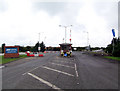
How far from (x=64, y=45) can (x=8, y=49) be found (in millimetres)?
12806

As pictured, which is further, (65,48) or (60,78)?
(65,48)

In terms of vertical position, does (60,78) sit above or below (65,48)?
below

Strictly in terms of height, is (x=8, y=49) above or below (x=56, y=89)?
above

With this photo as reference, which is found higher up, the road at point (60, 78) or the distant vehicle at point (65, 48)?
the distant vehicle at point (65, 48)

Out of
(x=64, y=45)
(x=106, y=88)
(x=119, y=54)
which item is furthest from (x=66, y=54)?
(x=106, y=88)

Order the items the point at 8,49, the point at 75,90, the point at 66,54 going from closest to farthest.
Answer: the point at 75,90
the point at 8,49
the point at 66,54

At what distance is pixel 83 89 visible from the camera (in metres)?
5.38

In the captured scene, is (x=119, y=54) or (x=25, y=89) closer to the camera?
(x=25, y=89)

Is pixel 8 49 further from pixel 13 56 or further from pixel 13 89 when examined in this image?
pixel 13 89

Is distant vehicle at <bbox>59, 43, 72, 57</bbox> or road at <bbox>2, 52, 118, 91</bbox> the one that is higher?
distant vehicle at <bbox>59, 43, 72, 57</bbox>

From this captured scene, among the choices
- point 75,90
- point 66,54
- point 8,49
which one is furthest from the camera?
point 66,54

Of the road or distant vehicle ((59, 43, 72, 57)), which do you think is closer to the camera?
the road

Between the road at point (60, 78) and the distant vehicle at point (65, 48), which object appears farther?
the distant vehicle at point (65, 48)

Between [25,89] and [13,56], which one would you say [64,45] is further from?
[25,89]
